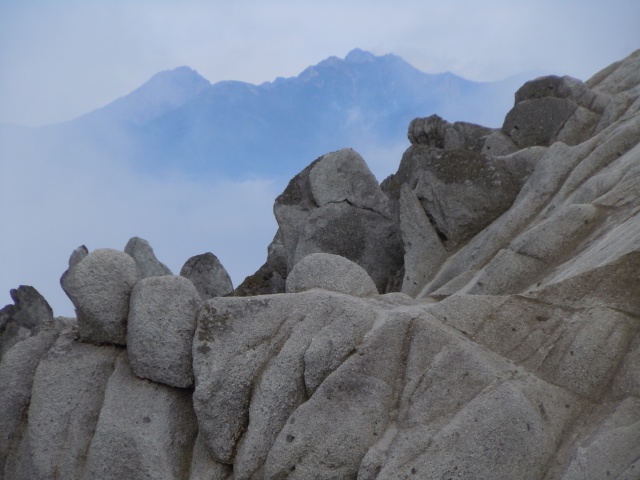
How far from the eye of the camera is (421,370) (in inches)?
445

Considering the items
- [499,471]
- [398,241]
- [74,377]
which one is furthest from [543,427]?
[398,241]

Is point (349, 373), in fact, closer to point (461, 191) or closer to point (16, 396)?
point (16, 396)

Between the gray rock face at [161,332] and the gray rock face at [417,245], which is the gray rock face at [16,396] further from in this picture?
the gray rock face at [417,245]

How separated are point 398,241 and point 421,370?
476 inches

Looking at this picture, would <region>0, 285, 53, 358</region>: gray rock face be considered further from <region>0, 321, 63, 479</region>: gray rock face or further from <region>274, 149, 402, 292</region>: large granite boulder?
<region>0, 321, 63, 479</region>: gray rock face

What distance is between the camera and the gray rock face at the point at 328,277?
13164 mm

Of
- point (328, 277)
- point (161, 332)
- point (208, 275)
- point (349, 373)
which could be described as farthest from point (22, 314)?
point (349, 373)

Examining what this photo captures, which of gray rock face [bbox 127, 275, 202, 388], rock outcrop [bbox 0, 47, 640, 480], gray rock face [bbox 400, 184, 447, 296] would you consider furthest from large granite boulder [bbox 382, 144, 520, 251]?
gray rock face [bbox 127, 275, 202, 388]

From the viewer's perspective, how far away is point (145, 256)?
28.8 m

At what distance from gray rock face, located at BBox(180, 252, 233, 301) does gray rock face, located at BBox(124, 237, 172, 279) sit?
1.35 meters

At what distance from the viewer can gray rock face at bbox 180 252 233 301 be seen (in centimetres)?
2738

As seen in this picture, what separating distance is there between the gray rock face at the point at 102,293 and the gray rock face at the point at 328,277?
2617 mm

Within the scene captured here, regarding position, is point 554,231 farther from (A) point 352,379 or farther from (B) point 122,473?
(B) point 122,473

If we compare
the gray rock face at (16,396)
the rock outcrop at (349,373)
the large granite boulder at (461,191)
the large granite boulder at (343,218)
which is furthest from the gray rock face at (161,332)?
the large granite boulder at (343,218)
